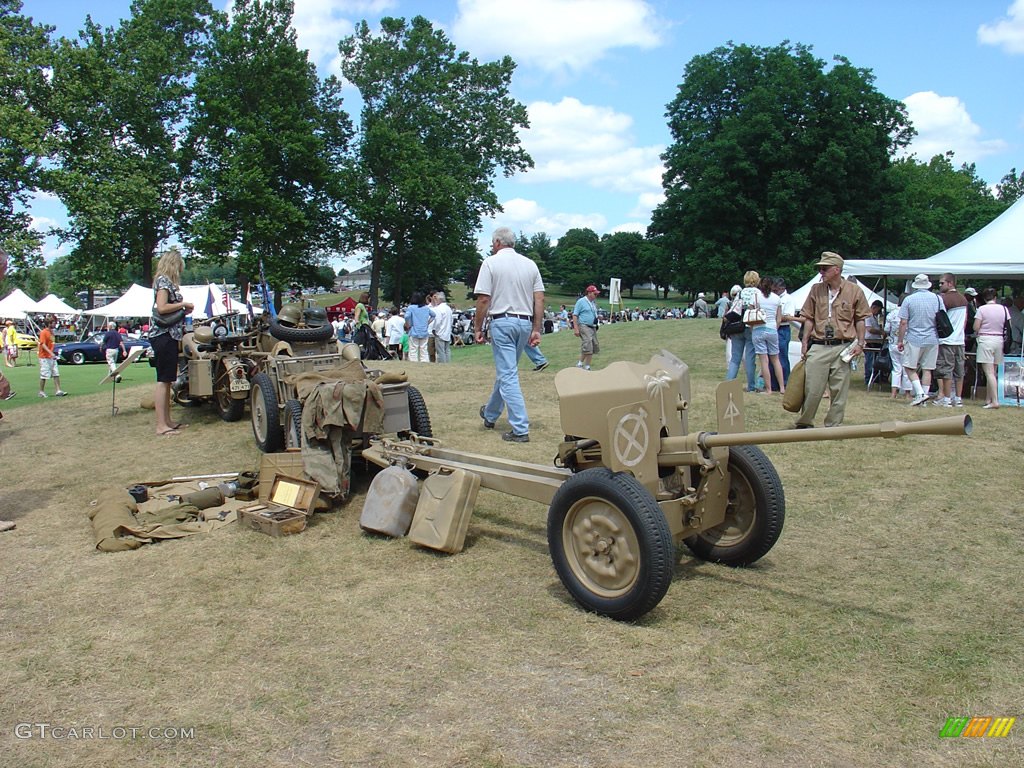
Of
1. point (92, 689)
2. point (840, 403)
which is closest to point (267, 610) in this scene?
point (92, 689)

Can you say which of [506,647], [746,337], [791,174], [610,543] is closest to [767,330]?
[746,337]

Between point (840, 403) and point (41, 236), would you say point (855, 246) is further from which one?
point (41, 236)

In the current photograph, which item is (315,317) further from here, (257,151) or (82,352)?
(257,151)

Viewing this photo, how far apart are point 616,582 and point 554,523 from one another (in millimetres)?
425

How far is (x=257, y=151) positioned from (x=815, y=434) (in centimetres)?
3832

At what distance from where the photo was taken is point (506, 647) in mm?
3572

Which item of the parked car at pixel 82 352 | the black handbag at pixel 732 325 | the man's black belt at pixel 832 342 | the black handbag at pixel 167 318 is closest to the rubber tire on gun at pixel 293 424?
the black handbag at pixel 167 318

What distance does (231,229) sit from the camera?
3744 cm

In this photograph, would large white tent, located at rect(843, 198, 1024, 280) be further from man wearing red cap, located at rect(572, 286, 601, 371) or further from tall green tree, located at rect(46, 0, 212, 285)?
tall green tree, located at rect(46, 0, 212, 285)

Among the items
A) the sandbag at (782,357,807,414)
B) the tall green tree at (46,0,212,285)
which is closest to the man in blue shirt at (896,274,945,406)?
the sandbag at (782,357,807,414)

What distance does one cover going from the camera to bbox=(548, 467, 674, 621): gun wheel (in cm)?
355

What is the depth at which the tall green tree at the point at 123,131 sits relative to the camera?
114 feet

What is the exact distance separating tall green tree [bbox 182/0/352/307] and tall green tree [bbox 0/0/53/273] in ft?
21.7

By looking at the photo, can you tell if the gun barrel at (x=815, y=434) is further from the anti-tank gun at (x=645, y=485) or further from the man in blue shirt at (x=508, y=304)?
the man in blue shirt at (x=508, y=304)
